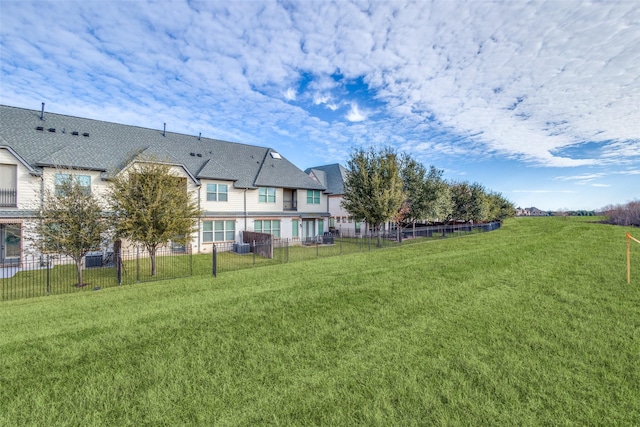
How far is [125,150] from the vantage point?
2125 centimetres

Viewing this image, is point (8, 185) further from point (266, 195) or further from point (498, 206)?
point (498, 206)

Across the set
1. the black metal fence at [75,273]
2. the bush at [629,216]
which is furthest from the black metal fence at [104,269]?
the bush at [629,216]

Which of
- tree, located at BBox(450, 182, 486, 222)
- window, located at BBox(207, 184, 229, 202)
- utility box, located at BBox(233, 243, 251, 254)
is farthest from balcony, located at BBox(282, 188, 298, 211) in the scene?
tree, located at BBox(450, 182, 486, 222)

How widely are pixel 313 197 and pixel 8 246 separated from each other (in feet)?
73.0

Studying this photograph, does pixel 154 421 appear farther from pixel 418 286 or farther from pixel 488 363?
pixel 418 286

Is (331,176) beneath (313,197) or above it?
above

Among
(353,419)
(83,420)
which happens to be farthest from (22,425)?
(353,419)

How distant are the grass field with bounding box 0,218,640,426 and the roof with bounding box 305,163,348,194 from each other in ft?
88.2

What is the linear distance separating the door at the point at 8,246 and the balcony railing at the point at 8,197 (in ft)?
4.00

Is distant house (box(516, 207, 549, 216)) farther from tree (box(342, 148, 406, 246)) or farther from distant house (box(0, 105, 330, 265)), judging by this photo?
distant house (box(0, 105, 330, 265))

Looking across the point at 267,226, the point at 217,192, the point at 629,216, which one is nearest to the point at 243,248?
the point at 267,226

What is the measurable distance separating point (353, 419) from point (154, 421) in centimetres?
284

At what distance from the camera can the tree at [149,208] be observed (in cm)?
1329

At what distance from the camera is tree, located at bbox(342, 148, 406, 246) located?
906 inches
